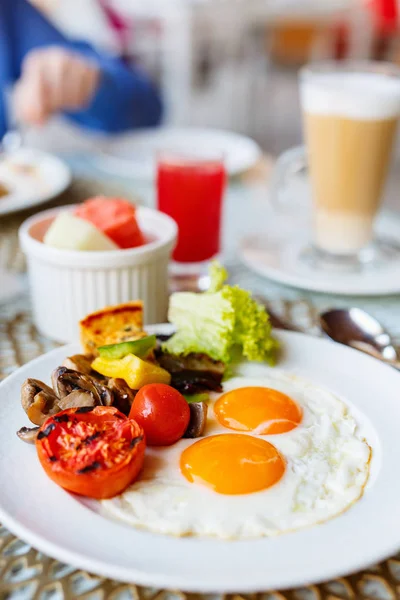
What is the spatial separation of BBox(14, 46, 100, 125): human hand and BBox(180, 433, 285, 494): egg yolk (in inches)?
90.7

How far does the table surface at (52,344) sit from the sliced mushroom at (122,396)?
0.82ft

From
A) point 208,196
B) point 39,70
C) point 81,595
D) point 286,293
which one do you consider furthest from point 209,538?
point 39,70

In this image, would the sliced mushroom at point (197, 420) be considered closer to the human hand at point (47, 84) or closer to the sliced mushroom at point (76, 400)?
the sliced mushroom at point (76, 400)

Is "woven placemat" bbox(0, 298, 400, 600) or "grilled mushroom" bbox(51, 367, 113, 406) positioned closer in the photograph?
→ "woven placemat" bbox(0, 298, 400, 600)

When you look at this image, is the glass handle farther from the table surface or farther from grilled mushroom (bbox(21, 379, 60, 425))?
grilled mushroom (bbox(21, 379, 60, 425))

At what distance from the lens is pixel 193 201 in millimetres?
1817

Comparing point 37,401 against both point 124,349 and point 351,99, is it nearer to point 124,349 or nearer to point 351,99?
point 124,349

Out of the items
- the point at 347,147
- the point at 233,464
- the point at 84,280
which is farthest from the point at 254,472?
the point at 347,147

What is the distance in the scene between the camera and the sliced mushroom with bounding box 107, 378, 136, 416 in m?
1.00

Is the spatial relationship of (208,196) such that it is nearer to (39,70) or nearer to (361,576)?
(361,576)

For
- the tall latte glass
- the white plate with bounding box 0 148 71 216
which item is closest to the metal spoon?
the tall latte glass

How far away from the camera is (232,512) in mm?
814

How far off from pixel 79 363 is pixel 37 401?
139 millimetres

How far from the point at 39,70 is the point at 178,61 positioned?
429 centimetres
